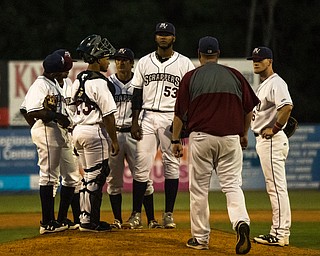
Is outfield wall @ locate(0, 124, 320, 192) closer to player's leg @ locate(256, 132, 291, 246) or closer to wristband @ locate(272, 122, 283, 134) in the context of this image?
player's leg @ locate(256, 132, 291, 246)

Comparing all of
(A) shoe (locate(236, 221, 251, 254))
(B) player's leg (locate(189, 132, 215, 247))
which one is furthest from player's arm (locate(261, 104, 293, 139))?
(A) shoe (locate(236, 221, 251, 254))

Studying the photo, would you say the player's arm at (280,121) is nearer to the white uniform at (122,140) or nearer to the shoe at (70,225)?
the white uniform at (122,140)

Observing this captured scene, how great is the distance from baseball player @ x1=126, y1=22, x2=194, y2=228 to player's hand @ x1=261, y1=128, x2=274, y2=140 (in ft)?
3.71

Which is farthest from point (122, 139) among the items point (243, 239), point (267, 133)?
point (243, 239)

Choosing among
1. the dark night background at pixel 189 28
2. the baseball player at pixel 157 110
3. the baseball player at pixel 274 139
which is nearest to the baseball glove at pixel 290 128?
the baseball player at pixel 274 139

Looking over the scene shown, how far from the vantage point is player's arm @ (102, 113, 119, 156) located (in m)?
10.2

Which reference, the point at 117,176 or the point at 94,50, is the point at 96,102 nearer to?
the point at 94,50

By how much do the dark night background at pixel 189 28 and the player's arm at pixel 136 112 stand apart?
24.5m

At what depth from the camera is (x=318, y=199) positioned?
63.1ft

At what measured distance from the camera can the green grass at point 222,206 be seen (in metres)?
12.4

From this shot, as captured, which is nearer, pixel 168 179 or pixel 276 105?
pixel 276 105

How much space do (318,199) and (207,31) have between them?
1953cm

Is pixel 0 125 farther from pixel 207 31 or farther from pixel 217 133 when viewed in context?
pixel 207 31

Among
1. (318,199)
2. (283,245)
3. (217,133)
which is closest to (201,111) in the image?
(217,133)
